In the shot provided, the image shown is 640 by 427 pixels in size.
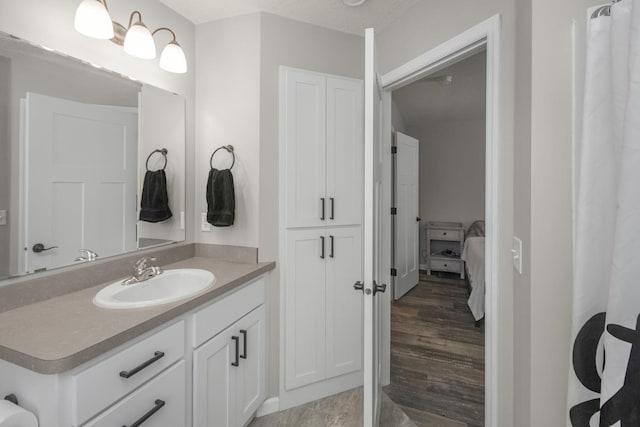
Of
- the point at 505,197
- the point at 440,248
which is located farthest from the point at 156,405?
the point at 440,248

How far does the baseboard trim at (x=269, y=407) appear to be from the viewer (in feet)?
5.79

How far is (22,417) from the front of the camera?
733mm

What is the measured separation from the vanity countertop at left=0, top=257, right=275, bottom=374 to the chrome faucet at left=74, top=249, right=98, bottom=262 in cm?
14

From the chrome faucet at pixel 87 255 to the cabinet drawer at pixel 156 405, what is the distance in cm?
68

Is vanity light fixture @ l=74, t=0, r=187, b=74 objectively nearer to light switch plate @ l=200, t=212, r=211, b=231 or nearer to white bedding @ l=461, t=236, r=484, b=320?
light switch plate @ l=200, t=212, r=211, b=231

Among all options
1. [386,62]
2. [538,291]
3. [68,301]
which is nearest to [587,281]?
[538,291]

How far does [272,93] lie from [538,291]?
1644 mm

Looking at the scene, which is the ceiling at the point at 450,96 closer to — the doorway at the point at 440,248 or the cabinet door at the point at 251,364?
the doorway at the point at 440,248

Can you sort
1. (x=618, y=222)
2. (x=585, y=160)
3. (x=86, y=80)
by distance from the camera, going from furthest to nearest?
(x=86, y=80), (x=585, y=160), (x=618, y=222)

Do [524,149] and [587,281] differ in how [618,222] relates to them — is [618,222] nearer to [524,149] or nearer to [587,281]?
[587,281]

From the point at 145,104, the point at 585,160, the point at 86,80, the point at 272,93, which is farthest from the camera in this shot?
the point at 272,93

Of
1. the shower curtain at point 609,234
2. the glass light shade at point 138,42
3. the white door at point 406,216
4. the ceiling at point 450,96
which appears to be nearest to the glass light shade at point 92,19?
the glass light shade at point 138,42

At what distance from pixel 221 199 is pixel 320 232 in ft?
2.14

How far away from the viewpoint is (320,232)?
189 cm
